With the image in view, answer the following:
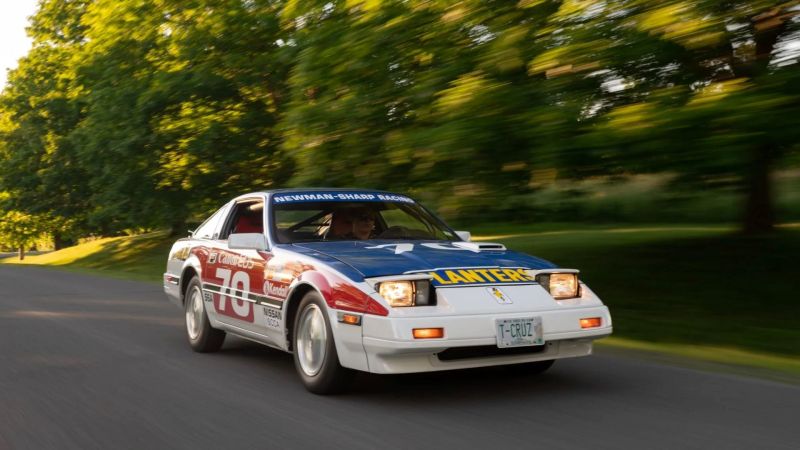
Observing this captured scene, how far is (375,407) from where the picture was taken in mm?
5617

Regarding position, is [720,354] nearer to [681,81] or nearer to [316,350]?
[681,81]

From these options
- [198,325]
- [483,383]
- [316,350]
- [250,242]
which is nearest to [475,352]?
[483,383]

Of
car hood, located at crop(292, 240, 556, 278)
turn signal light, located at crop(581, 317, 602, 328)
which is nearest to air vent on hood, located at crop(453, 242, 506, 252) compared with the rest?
car hood, located at crop(292, 240, 556, 278)

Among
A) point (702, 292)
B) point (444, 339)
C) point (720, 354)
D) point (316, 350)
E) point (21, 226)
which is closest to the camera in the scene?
point (444, 339)

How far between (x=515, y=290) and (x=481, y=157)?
3.36 meters

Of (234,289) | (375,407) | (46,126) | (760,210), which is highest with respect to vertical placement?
(46,126)

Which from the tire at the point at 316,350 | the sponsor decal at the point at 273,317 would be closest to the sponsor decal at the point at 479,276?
the tire at the point at 316,350

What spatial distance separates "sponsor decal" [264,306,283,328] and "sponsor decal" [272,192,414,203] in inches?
44.6

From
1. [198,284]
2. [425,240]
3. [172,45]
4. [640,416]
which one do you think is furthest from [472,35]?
[172,45]

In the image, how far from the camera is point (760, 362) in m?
7.45

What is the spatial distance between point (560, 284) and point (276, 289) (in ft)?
6.72

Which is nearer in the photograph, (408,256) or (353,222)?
(408,256)

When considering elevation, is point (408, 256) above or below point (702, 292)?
above

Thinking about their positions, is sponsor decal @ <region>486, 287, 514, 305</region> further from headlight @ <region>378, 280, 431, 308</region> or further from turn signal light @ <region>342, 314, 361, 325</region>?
turn signal light @ <region>342, 314, 361, 325</region>
